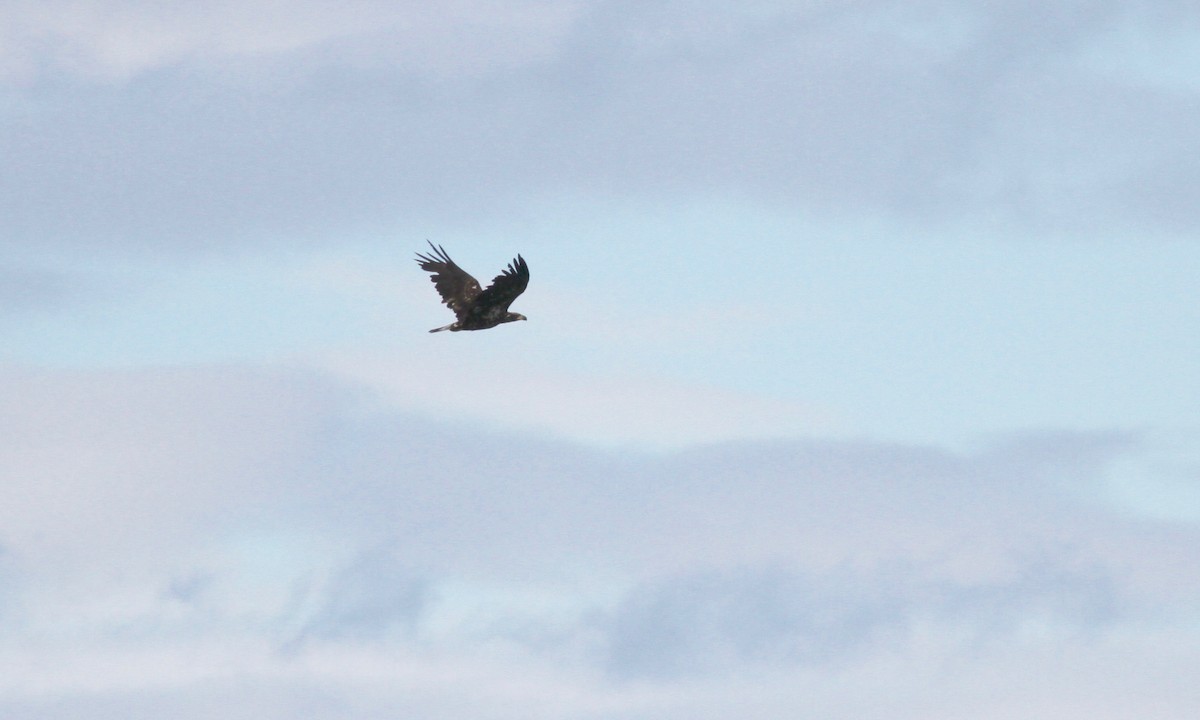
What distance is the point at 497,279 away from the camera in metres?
198

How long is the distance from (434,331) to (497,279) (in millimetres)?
3624

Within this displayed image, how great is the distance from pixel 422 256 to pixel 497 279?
3.55m

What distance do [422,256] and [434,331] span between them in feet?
9.43

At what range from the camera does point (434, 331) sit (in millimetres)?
199875

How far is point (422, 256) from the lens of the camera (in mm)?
Result: 199875
